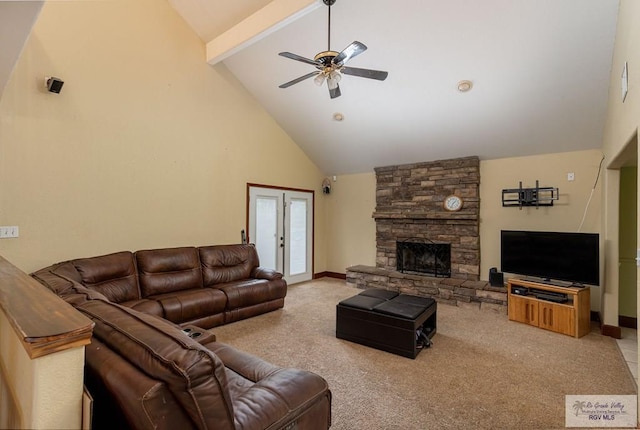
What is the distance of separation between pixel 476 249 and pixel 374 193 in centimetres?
223

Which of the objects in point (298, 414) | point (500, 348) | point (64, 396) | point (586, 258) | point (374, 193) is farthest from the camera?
point (374, 193)

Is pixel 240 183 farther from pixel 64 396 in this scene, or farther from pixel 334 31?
pixel 64 396

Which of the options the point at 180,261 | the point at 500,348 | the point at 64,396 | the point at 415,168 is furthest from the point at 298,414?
the point at 415,168

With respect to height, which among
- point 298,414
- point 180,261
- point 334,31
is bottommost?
point 298,414

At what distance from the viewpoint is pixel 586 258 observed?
3.87 meters

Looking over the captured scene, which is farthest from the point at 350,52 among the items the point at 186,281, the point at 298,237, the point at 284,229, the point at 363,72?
the point at 298,237

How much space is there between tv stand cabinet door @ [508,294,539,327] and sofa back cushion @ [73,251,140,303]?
4.78 m

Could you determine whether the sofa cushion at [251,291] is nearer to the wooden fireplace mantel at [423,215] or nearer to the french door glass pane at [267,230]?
the french door glass pane at [267,230]

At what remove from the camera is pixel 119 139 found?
13.5 feet

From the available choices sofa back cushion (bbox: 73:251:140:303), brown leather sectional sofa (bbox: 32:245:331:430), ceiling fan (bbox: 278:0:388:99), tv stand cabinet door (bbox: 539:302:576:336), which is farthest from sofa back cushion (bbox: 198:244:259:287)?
tv stand cabinet door (bbox: 539:302:576:336)

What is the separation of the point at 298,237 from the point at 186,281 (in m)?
2.79

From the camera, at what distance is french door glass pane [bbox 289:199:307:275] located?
650 centimetres

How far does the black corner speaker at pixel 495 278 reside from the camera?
475 centimetres

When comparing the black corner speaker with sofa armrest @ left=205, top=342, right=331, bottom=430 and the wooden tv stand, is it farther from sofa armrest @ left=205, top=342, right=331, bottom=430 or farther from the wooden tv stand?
sofa armrest @ left=205, top=342, right=331, bottom=430
